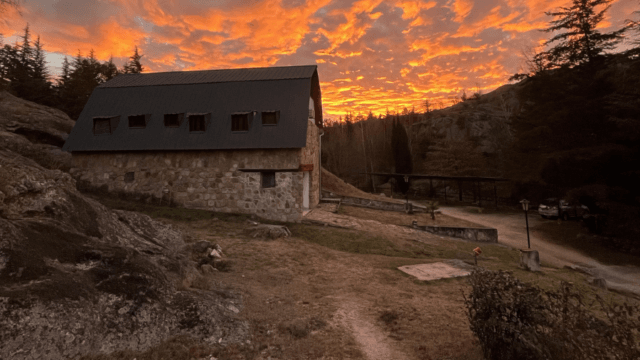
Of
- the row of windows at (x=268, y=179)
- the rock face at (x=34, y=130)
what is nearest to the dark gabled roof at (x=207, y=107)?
the rock face at (x=34, y=130)

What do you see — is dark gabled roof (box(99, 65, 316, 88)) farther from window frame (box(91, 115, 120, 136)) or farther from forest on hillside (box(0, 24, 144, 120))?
forest on hillside (box(0, 24, 144, 120))

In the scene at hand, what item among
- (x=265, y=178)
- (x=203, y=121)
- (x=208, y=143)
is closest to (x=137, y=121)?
(x=203, y=121)

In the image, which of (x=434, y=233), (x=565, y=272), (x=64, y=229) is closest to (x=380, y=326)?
(x=64, y=229)

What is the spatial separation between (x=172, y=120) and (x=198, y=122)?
2018 millimetres

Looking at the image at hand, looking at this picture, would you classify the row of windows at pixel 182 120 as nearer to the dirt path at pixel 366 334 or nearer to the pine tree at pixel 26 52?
the dirt path at pixel 366 334

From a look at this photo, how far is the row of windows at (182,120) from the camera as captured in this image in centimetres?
1883

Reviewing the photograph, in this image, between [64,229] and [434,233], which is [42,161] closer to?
[64,229]

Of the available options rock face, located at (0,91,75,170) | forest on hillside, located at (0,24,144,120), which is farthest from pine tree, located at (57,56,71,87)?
rock face, located at (0,91,75,170)

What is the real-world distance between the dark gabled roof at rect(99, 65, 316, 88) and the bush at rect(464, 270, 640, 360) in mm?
17866

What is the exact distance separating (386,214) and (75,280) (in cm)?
2064

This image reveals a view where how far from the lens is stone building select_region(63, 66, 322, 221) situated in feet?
59.3

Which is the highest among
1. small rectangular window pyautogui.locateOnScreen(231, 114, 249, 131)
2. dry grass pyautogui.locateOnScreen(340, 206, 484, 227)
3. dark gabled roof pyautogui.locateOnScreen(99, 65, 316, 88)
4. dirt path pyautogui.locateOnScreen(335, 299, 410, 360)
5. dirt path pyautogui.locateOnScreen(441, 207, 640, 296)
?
dark gabled roof pyautogui.locateOnScreen(99, 65, 316, 88)

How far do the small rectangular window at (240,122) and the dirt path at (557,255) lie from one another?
59.6 feet

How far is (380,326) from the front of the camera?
627 cm
